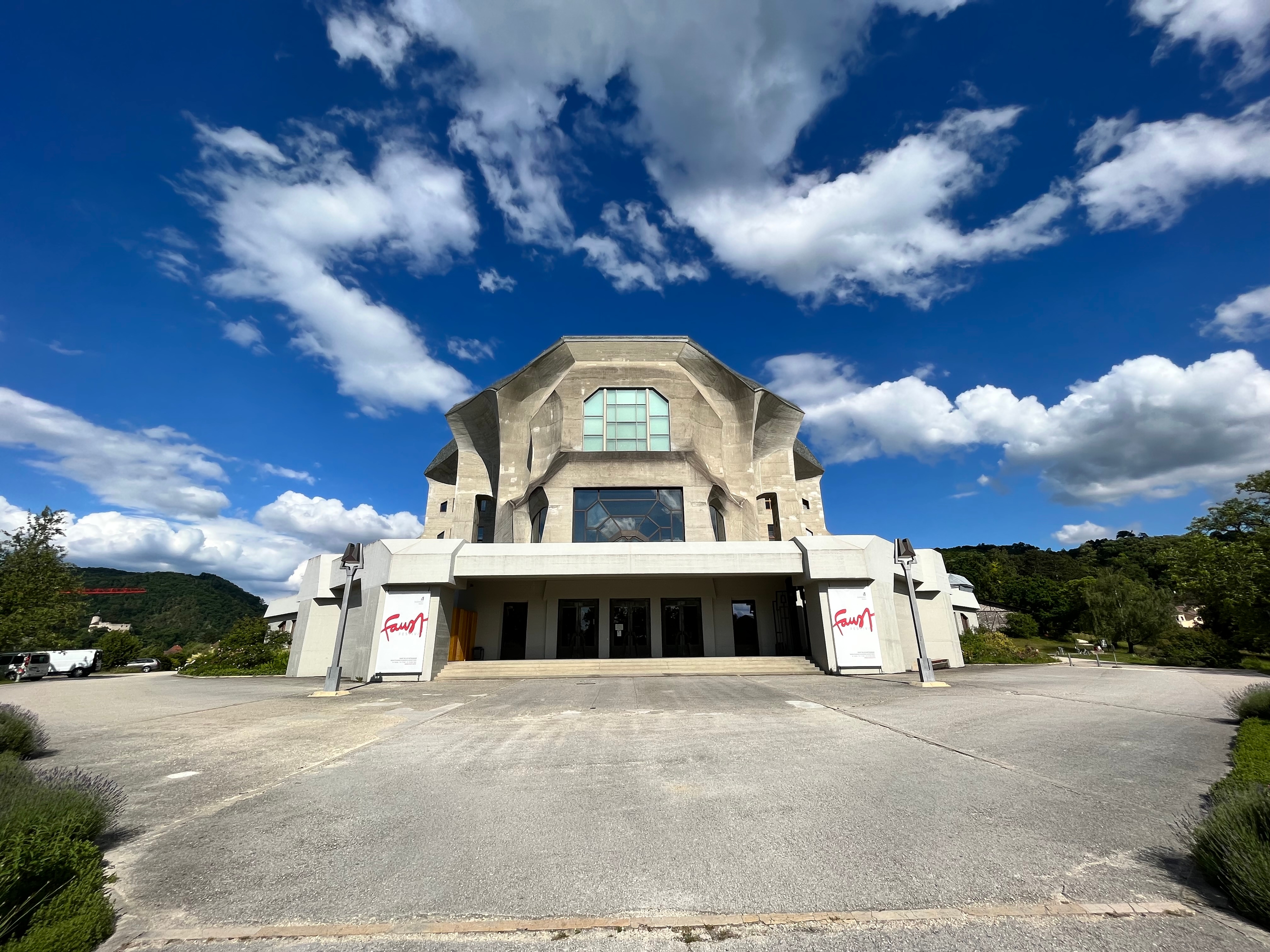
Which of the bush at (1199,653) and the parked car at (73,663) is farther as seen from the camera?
the parked car at (73,663)

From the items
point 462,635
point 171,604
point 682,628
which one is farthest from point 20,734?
point 171,604

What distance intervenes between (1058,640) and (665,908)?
254ft

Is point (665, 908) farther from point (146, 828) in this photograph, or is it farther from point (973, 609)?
point (973, 609)

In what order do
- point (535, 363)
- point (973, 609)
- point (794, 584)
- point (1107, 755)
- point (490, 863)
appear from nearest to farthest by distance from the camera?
1. point (490, 863)
2. point (1107, 755)
3. point (794, 584)
4. point (535, 363)
5. point (973, 609)

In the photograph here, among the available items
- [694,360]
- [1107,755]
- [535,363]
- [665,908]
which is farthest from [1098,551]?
[665,908]

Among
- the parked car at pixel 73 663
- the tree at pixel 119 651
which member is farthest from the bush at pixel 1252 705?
the tree at pixel 119 651

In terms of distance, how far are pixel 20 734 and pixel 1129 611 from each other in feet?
204

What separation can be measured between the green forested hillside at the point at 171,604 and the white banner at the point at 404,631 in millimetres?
94960

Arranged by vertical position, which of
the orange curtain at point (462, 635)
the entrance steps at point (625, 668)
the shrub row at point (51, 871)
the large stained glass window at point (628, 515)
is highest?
the large stained glass window at point (628, 515)

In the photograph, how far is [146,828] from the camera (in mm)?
5223

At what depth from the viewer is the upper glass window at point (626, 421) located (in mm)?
32688

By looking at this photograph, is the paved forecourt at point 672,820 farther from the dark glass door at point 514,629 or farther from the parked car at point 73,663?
the parked car at point 73,663

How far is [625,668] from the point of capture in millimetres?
23328

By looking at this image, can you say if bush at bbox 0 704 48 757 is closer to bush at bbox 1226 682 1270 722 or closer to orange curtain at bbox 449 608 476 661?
orange curtain at bbox 449 608 476 661
